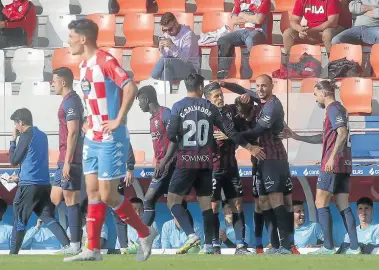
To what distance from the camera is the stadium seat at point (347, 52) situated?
15000 millimetres

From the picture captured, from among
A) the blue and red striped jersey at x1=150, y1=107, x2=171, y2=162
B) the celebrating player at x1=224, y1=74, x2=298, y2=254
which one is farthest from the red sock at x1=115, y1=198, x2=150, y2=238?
the blue and red striped jersey at x1=150, y1=107, x2=171, y2=162

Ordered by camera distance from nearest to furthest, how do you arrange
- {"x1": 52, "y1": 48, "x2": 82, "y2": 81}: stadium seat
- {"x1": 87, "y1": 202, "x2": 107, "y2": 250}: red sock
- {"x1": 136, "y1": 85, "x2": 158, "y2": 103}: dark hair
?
1. {"x1": 87, "y1": 202, "x2": 107, "y2": 250}: red sock
2. {"x1": 136, "y1": 85, "x2": 158, "y2": 103}: dark hair
3. {"x1": 52, "y1": 48, "x2": 82, "y2": 81}: stadium seat

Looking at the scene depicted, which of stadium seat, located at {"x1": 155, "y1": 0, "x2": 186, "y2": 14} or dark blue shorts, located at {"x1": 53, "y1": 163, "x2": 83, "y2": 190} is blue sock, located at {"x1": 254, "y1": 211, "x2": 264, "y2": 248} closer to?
dark blue shorts, located at {"x1": 53, "y1": 163, "x2": 83, "y2": 190}

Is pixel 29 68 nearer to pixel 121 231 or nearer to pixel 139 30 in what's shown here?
pixel 121 231

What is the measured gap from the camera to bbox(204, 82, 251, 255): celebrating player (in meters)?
12.8

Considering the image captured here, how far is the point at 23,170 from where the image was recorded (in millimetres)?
13031

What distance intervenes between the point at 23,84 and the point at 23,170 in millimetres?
1565

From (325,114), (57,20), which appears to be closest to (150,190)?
(325,114)

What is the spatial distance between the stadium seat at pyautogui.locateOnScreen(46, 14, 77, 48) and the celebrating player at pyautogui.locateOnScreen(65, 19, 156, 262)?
848 centimetres

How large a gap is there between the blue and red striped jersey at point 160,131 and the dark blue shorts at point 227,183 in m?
0.64

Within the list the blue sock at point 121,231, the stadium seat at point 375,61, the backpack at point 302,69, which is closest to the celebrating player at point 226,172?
the backpack at point 302,69

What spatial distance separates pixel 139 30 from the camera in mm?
17219

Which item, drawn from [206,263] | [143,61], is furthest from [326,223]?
[143,61]

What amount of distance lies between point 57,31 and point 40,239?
4.13 meters
